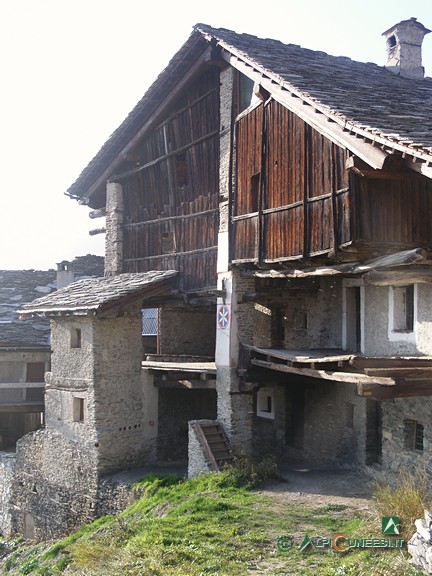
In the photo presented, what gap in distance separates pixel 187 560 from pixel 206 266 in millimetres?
7890

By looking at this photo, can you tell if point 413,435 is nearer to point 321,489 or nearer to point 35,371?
point 321,489

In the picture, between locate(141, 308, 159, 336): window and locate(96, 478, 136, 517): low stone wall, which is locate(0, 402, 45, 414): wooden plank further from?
locate(96, 478, 136, 517): low stone wall

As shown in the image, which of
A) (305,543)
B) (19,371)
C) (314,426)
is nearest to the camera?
(305,543)

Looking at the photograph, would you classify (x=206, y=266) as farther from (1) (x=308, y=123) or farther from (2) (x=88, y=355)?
(1) (x=308, y=123)

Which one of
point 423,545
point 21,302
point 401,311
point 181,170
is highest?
point 181,170

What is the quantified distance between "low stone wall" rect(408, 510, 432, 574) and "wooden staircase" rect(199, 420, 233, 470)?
5.87 m

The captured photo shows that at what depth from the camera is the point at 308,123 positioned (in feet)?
37.1

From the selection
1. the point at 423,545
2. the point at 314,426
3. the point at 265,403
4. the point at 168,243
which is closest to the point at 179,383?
the point at 265,403

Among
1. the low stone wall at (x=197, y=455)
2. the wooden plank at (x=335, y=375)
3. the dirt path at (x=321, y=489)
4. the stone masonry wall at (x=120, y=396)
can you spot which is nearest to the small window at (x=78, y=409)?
the stone masonry wall at (x=120, y=396)

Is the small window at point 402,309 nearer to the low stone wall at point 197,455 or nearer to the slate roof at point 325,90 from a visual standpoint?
the slate roof at point 325,90

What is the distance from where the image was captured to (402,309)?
11.1 m

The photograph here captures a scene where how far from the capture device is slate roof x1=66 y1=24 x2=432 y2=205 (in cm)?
923

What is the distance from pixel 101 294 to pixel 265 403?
207 inches

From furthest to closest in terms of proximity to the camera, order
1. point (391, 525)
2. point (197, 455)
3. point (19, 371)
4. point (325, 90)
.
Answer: point (19, 371) → point (197, 455) → point (325, 90) → point (391, 525)
